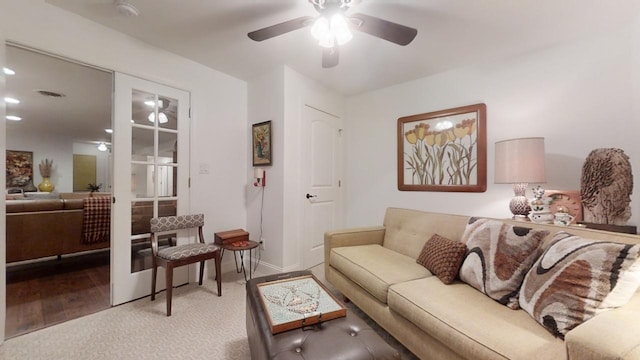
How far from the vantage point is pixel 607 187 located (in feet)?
5.33

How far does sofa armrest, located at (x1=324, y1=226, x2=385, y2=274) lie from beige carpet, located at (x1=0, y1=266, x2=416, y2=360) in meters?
0.93

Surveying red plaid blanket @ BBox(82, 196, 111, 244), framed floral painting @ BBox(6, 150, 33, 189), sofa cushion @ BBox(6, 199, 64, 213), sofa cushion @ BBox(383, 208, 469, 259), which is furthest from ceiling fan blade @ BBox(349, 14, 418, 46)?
framed floral painting @ BBox(6, 150, 33, 189)

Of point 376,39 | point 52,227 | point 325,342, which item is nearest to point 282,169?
point 376,39

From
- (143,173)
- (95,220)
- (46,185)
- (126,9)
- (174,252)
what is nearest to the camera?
(126,9)

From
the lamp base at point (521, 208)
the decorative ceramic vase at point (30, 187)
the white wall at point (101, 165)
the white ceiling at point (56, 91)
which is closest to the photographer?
the lamp base at point (521, 208)

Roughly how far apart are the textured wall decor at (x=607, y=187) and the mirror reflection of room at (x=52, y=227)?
3880 mm

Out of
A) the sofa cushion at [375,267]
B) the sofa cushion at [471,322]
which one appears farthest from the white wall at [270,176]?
the sofa cushion at [471,322]

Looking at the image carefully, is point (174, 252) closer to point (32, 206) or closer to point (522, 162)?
point (32, 206)

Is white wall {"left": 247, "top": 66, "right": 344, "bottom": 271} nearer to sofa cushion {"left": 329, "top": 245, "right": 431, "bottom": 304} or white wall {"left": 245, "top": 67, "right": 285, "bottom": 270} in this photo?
white wall {"left": 245, "top": 67, "right": 285, "bottom": 270}

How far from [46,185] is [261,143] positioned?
264 inches

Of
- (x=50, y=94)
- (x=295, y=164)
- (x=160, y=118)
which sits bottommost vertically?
(x=295, y=164)

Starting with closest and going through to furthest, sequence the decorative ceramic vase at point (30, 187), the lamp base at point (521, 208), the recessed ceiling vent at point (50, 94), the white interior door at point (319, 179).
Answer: the lamp base at point (521, 208), the white interior door at point (319, 179), the recessed ceiling vent at point (50, 94), the decorative ceramic vase at point (30, 187)

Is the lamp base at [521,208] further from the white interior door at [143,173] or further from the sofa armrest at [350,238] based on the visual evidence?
the white interior door at [143,173]

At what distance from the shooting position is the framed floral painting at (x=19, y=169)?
575 centimetres
